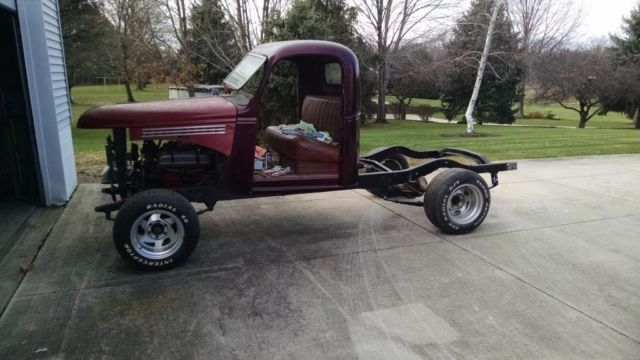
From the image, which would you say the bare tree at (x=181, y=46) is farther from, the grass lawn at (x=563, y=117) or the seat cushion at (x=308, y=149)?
the grass lawn at (x=563, y=117)

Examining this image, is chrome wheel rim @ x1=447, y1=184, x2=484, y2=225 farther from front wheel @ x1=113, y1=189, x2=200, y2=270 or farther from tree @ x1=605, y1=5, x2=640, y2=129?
tree @ x1=605, y1=5, x2=640, y2=129

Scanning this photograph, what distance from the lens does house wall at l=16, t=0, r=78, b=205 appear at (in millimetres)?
5820

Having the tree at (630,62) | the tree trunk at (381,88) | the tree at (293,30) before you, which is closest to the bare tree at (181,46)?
the tree at (293,30)

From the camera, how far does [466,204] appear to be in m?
5.55

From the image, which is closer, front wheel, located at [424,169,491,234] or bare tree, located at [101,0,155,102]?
front wheel, located at [424,169,491,234]

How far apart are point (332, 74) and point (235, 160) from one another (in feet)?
5.40

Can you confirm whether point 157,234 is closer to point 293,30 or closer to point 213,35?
point 293,30

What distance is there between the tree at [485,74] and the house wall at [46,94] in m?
20.0

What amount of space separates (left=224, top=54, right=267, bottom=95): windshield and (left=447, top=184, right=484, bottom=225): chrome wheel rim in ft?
8.14

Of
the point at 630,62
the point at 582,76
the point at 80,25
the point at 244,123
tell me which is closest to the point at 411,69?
the point at 582,76

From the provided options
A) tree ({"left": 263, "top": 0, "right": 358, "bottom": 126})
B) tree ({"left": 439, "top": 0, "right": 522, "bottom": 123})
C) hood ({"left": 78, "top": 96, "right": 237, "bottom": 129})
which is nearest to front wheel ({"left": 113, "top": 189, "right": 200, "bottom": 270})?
hood ({"left": 78, "top": 96, "right": 237, "bottom": 129})

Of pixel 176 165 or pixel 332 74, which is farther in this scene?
pixel 332 74

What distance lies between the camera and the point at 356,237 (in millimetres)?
5320

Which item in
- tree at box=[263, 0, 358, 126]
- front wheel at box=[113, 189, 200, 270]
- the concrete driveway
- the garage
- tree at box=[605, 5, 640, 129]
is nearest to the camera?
the concrete driveway
